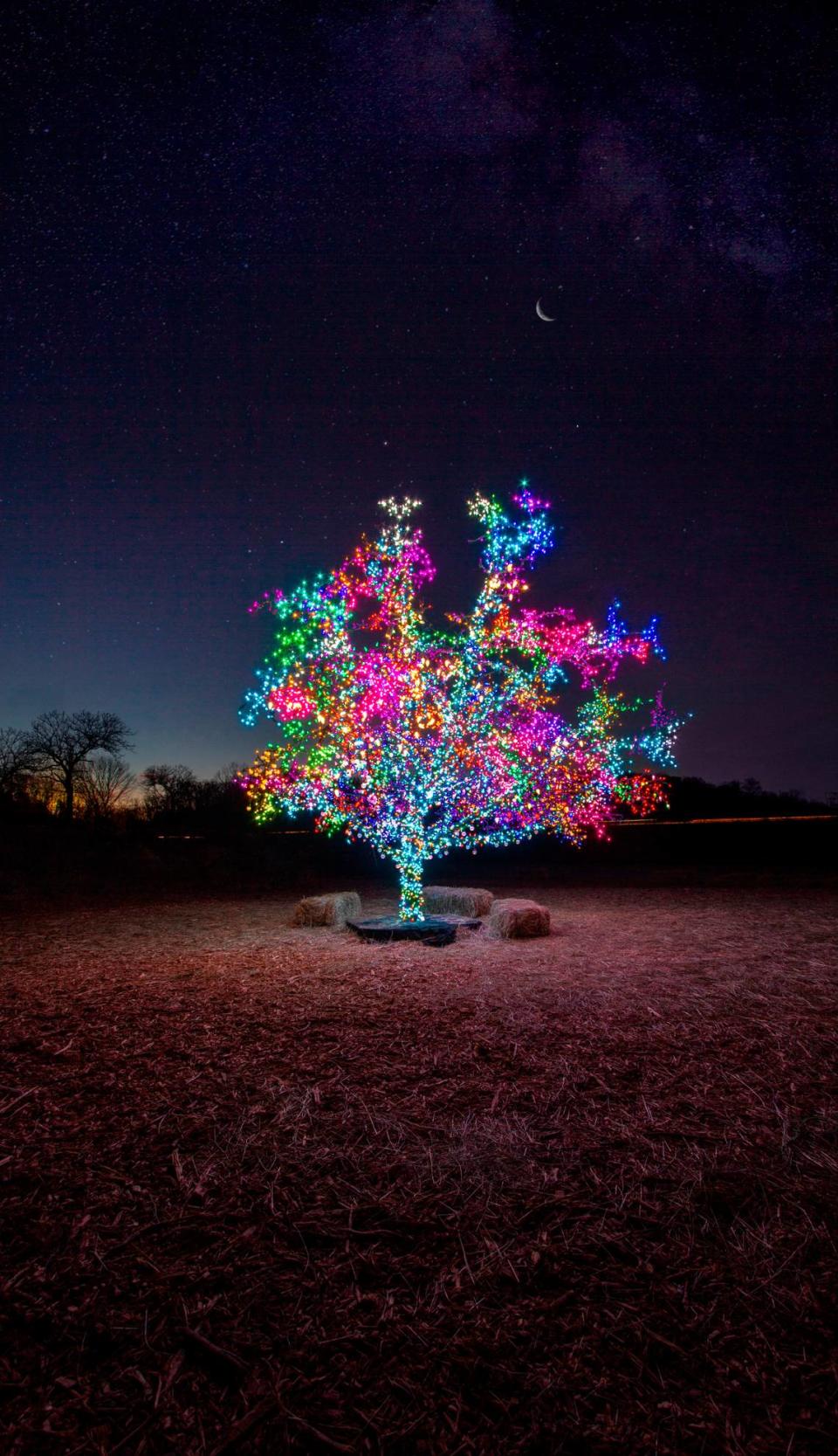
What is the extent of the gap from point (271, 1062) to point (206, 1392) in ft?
9.70

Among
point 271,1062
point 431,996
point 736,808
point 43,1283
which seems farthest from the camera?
point 736,808

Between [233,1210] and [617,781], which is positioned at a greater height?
[617,781]

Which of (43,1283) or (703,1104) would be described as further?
(703,1104)

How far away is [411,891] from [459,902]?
1453 mm

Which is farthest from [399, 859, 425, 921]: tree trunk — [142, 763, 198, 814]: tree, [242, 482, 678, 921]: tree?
[142, 763, 198, 814]: tree

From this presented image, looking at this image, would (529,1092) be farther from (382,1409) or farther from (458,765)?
(458,765)

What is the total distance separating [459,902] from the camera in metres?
12.6

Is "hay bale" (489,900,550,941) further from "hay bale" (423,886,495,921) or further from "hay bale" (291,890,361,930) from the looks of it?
"hay bale" (291,890,361,930)

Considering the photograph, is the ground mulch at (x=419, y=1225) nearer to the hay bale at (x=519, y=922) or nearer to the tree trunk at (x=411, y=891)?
the hay bale at (x=519, y=922)

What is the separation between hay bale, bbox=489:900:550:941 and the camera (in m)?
10.6

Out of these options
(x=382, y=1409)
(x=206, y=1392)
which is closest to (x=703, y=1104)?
(x=382, y=1409)

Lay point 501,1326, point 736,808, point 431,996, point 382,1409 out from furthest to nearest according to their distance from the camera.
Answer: point 736,808 → point 431,996 → point 501,1326 → point 382,1409

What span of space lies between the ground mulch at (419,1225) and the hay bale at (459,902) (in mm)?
5342

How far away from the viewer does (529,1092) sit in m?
4.78
